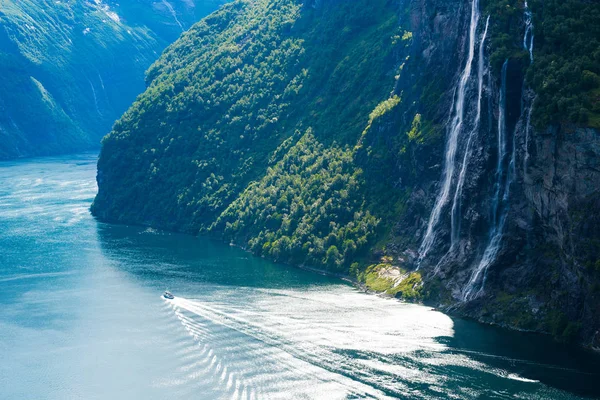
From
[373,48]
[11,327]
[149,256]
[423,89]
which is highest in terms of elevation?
[373,48]

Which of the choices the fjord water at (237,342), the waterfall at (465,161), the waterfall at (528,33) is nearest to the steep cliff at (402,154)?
the waterfall at (528,33)

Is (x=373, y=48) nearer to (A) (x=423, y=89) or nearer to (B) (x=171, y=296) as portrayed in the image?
(A) (x=423, y=89)

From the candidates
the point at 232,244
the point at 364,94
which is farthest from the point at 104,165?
the point at 364,94

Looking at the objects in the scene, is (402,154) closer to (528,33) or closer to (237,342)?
(528,33)

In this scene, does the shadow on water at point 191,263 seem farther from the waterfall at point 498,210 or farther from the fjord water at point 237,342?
the waterfall at point 498,210

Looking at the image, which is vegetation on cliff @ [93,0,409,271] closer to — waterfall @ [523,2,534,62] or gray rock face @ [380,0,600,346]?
gray rock face @ [380,0,600,346]
